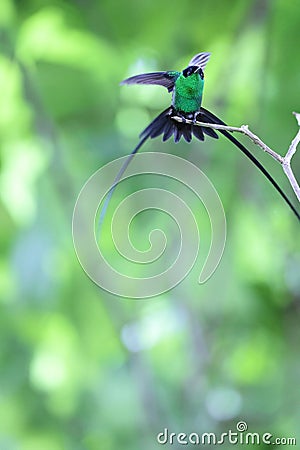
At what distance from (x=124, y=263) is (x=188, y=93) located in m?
0.78

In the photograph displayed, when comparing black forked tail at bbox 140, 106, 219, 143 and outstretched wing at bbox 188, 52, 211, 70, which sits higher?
outstretched wing at bbox 188, 52, 211, 70

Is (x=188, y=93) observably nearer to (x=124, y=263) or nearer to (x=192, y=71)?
(x=192, y=71)

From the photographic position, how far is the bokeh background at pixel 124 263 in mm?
1072

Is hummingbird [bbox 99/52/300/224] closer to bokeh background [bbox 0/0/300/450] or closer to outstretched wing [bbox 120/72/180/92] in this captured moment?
outstretched wing [bbox 120/72/180/92]

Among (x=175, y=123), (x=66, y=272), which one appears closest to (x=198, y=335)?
(x=66, y=272)

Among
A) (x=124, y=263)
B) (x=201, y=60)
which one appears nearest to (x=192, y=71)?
(x=201, y=60)

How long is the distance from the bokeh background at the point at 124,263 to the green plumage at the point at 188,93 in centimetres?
70

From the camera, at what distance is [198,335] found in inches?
44.3

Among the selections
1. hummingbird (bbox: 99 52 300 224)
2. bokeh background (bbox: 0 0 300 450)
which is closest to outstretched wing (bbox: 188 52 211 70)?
hummingbird (bbox: 99 52 300 224)

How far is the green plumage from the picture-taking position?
322 mm

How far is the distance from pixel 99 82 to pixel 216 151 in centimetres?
→ 24

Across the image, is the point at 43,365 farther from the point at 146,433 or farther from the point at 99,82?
the point at 99,82

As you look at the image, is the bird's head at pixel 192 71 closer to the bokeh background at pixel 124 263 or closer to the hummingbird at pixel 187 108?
the hummingbird at pixel 187 108

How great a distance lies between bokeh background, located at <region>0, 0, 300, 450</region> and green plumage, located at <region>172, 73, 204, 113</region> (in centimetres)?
70
